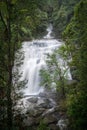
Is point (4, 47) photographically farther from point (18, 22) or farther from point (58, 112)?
point (58, 112)

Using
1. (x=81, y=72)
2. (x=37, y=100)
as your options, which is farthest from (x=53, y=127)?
(x=37, y=100)

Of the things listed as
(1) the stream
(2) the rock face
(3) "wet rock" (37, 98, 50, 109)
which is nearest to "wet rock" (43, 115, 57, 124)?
(2) the rock face

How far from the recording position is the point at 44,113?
17.3 m

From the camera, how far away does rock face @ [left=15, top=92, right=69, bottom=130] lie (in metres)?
→ 15.4

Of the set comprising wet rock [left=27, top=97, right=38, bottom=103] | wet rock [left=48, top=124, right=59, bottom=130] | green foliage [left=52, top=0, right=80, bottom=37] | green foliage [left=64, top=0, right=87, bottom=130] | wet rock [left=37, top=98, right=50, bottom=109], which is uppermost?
green foliage [left=52, top=0, right=80, bottom=37]

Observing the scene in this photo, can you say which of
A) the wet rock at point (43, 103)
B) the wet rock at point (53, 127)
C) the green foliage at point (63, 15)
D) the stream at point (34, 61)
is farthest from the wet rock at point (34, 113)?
the green foliage at point (63, 15)

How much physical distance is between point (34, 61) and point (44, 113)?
11.6 m

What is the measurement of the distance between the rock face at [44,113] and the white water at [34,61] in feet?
8.21

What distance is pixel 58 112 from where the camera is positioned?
17.6 meters

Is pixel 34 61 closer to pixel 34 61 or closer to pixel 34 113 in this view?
pixel 34 61

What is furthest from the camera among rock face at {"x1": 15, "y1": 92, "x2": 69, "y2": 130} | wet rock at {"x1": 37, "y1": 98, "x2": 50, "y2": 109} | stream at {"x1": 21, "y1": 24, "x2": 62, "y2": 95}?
stream at {"x1": 21, "y1": 24, "x2": 62, "y2": 95}

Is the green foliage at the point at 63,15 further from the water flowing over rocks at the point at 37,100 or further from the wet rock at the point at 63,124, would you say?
the wet rock at the point at 63,124

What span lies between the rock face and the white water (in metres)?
2.50

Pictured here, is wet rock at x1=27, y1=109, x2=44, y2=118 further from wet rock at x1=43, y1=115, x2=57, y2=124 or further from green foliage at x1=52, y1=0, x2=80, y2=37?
green foliage at x1=52, y1=0, x2=80, y2=37
